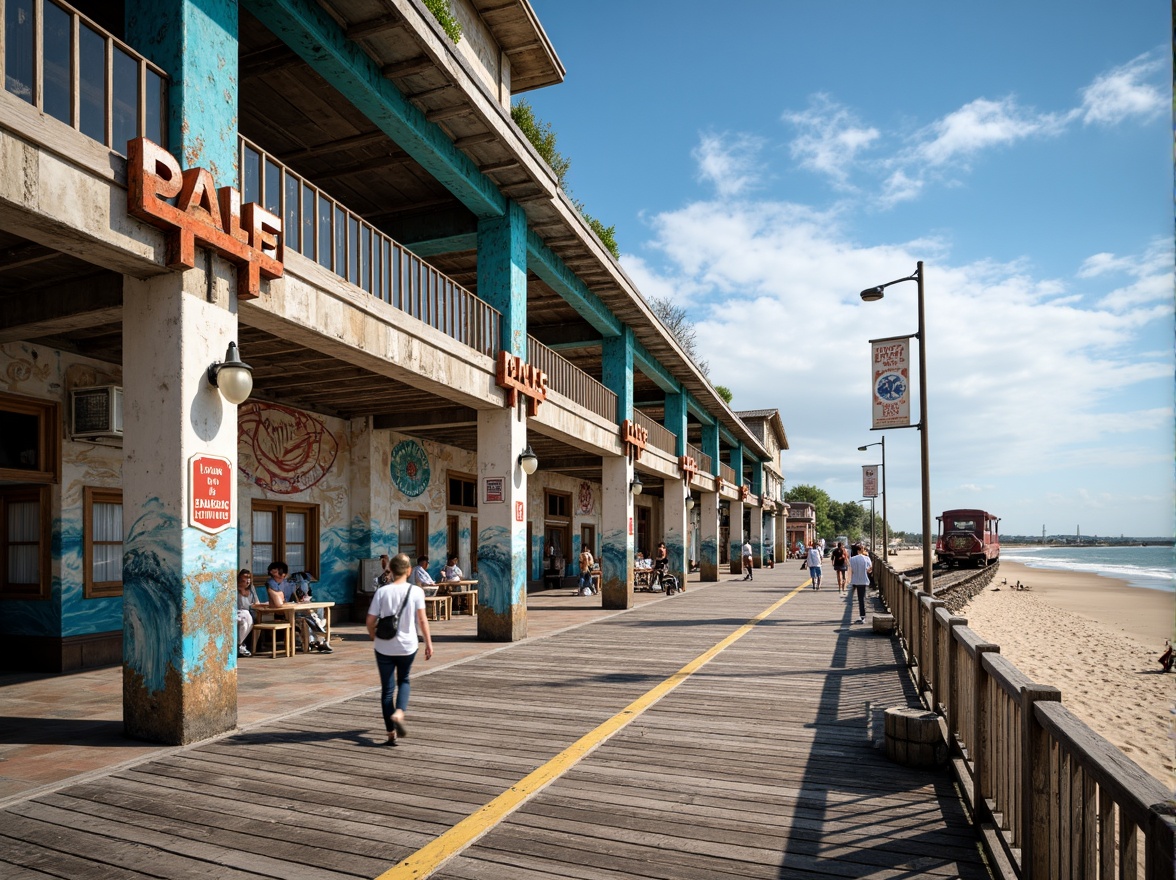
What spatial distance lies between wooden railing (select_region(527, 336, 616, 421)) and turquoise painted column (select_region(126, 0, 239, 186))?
7343 mm

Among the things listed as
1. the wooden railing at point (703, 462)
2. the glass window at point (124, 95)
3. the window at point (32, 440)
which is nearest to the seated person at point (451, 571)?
the window at point (32, 440)

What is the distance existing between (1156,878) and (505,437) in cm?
1111

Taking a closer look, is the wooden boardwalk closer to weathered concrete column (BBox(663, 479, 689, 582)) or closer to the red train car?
weathered concrete column (BBox(663, 479, 689, 582))

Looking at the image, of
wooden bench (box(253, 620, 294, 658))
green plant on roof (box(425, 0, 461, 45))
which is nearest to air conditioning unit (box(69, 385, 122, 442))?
wooden bench (box(253, 620, 294, 658))

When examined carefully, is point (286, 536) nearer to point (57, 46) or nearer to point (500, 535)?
point (500, 535)

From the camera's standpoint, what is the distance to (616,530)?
19344 millimetres

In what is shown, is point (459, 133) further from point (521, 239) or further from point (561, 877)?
point (561, 877)

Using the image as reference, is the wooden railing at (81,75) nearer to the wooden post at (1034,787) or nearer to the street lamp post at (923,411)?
the wooden post at (1034,787)

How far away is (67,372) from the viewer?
10.2 m

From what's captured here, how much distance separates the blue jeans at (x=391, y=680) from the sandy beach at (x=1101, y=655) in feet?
17.0

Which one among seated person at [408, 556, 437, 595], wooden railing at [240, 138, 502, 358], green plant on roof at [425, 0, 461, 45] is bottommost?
seated person at [408, 556, 437, 595]

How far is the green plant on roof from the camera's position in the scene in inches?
441

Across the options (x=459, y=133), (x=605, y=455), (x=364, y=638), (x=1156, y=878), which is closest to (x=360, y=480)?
(x=364, y=638)

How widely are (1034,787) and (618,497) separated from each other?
16.0m
